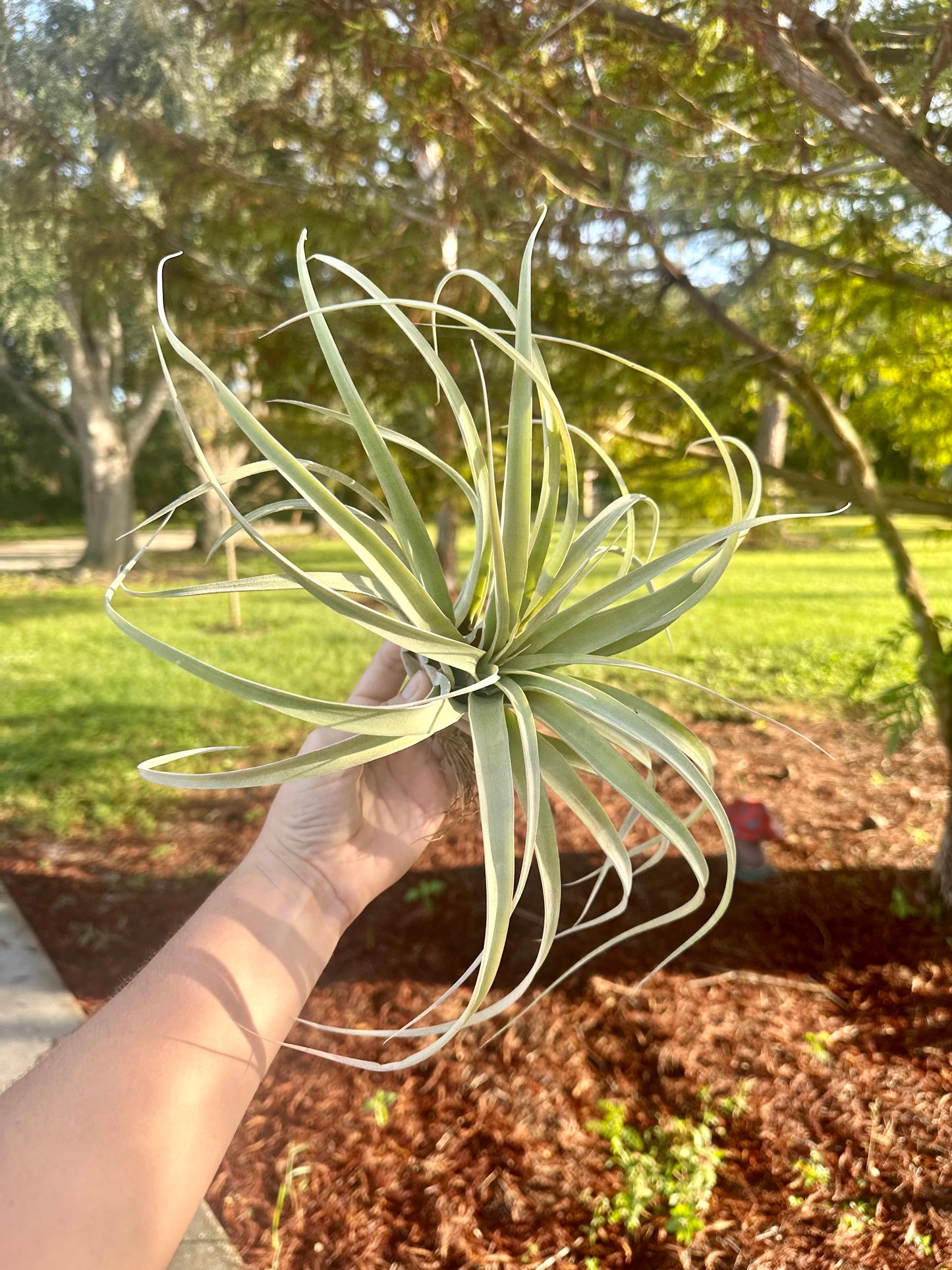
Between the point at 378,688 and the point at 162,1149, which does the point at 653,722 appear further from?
the point at 162,1149

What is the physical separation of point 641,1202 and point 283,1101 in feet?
3.16

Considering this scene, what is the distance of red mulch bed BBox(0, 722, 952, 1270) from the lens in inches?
72.9

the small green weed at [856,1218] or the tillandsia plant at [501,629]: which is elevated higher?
the tillandsia plant at [501,629]

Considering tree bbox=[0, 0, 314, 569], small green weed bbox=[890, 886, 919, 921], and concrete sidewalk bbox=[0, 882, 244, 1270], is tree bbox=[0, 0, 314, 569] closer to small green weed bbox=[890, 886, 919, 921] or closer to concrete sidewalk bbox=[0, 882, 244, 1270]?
concrete sidewalk bbox=[0, 882, 244, 1270]

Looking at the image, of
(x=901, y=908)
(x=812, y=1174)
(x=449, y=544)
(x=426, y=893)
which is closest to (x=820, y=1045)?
(x=812, y=1174)

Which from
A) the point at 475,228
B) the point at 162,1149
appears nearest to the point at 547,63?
the point at 475,228

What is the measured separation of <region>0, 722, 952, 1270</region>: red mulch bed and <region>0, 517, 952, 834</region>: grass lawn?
34.9 inches

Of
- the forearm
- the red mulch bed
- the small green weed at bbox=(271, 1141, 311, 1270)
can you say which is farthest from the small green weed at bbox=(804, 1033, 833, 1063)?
the forearm

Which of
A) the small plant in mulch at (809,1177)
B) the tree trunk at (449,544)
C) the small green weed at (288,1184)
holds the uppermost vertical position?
the tree trunk at (449,544)

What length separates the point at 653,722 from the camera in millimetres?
1135

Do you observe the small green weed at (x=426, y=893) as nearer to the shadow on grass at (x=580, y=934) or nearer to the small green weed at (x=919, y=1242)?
the shadow on grass at (x=580, y=934)

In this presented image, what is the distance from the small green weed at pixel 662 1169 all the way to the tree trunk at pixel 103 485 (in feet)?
42.0

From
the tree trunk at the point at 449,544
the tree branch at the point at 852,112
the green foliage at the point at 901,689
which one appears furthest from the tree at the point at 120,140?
the green foliage at the point at 901,689

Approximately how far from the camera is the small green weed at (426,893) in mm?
3061
